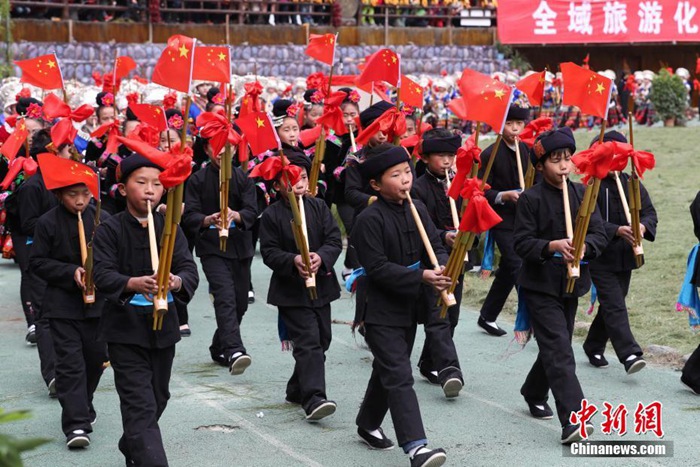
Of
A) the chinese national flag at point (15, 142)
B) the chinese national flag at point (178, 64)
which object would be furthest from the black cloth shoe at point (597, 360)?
the chinese national flag at point (15, 142)

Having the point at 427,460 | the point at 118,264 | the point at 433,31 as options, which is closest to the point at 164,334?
the point at 118,264

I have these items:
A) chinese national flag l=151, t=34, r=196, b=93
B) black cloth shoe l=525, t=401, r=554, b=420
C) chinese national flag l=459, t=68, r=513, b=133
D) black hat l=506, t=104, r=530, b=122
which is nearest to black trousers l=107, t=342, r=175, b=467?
chinese national flag l=151, t=34, r=196, b=93

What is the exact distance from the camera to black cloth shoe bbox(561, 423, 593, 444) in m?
5.49

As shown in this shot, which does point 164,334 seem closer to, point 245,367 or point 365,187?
point 245,367

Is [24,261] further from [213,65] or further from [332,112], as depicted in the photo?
[332,112]

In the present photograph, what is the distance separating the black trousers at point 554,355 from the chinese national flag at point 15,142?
3.75 meters

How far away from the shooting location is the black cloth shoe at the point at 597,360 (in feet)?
24.1

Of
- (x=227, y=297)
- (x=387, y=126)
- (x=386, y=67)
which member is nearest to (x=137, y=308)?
(x=227, y=297)

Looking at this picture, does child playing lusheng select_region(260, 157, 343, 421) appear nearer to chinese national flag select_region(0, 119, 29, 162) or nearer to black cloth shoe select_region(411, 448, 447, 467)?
black cloth shoe select_region(411, 448, 447, 467)

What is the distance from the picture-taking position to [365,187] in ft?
26.9

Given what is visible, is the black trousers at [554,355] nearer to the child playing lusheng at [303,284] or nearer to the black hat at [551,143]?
the black hat at [551,143]

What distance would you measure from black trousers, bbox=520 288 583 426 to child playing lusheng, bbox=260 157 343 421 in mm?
1148

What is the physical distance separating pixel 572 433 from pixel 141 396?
2.17 metres

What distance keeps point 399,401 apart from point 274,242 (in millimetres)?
1591
